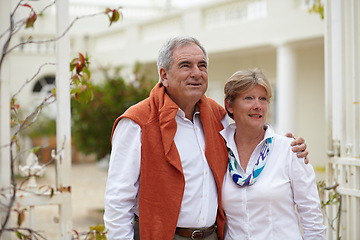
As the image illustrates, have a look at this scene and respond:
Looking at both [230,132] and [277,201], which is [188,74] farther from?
[277,201]

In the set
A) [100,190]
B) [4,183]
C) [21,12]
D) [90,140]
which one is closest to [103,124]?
[90,140]

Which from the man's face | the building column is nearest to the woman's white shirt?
the man's face

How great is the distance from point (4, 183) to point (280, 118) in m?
8.36

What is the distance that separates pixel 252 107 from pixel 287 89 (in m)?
7.33

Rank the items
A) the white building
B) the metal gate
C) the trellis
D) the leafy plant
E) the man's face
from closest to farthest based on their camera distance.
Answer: the trellis < the man's face < the metal gate < the leafy plant < the white building

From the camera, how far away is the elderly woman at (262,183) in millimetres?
2576

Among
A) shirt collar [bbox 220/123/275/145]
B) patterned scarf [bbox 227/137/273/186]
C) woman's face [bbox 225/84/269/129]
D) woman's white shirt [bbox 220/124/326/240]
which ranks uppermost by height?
woman's face [bbox 225/84/269/129]

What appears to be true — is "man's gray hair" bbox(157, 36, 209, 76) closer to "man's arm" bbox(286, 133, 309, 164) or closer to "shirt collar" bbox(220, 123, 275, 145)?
"shirt collar" bbox(220, 123, 275, 145)

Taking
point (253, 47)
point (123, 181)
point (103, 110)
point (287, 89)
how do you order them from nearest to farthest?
point (123, 181)
point (103, 110)
point (287, 89)
point (253, 47)

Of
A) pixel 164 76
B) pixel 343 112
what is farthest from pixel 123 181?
pixel 343 112

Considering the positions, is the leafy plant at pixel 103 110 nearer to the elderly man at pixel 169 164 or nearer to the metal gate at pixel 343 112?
the metal gate at pixel 343 112

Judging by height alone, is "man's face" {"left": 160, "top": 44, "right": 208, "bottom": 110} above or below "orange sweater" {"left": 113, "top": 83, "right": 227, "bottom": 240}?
above

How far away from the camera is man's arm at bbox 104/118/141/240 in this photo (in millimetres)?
2488

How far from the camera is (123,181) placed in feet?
8.18
